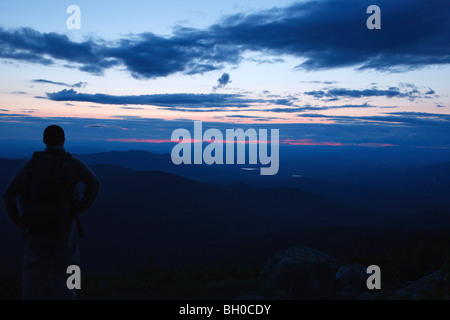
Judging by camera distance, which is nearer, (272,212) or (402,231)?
(402,231)

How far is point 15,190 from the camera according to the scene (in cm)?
484

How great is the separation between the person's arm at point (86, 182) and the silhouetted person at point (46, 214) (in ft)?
0.24

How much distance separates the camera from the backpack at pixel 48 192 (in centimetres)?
480

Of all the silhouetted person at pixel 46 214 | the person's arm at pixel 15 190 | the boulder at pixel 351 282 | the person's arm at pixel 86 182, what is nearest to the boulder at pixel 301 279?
the boulder at pixel 351 282

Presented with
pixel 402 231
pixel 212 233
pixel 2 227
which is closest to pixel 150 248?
pixel 212 233

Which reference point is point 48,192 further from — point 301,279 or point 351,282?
point 351,282

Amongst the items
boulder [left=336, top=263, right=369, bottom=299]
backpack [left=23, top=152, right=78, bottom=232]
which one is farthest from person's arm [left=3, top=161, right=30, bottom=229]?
boulder [left=336, top=263, right=369, bottom=299]

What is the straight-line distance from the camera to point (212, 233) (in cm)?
6394

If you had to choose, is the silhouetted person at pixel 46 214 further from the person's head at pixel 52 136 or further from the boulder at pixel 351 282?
the boulder at pixel 351 282

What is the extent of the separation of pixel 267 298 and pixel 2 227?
2750 inches
